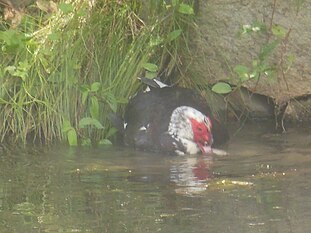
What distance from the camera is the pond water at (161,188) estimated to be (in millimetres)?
4988

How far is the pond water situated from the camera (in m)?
4.99

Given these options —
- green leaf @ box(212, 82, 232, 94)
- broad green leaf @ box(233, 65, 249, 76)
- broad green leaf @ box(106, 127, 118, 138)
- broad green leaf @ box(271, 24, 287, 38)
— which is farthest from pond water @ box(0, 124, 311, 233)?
broad green leaf @ box(271, 24, 287, 38)

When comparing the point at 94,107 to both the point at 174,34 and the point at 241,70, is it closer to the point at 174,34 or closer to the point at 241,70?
the point at 174,34

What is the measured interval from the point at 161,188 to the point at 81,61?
1906mm

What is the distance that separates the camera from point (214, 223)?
16.2ft

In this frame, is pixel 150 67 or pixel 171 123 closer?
pixel 171 123

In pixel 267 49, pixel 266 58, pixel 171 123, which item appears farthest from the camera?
pixel 266 58

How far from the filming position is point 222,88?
7.14 metres

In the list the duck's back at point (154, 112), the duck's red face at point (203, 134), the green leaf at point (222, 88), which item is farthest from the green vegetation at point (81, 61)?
the duck's red face at point (203, 134)

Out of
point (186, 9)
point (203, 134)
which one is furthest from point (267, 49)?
point (203, 134)

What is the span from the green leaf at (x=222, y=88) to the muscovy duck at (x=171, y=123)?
14cm

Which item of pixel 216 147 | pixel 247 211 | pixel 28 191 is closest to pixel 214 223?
pixel 247 211

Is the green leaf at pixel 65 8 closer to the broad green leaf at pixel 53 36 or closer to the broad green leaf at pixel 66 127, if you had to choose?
the broad green leaf at pixel 53 36

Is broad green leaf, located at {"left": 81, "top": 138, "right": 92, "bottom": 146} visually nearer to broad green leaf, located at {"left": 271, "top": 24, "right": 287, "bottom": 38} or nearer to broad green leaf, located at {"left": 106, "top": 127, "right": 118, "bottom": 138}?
broad green leaf, located at {"left": 106, "top": 127, "right": 118, "bottom": 138}
